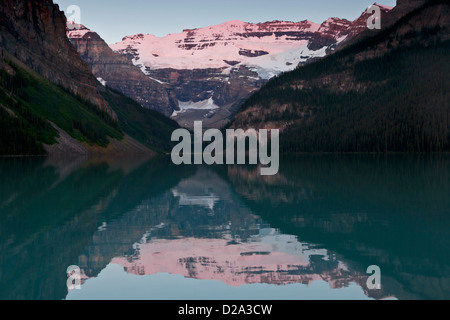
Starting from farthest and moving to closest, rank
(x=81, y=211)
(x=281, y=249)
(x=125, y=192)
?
(x=125, y=192), (x=81, y=211), (x=281, y=249)

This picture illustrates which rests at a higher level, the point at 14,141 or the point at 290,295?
the point at 14,141

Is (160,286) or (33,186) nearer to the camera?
(160,286)

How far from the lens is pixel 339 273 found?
75.9 feet

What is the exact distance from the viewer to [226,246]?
29.7 metres

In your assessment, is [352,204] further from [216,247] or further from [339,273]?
[339,273]

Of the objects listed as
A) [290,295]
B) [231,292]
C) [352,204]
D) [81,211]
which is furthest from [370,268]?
[81,211]

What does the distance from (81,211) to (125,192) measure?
55.8 ft

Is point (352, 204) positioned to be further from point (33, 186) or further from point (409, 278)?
point (33, 186)

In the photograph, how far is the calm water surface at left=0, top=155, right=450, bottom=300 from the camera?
21156 mm

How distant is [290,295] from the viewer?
796 inches

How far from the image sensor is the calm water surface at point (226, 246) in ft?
69.4
